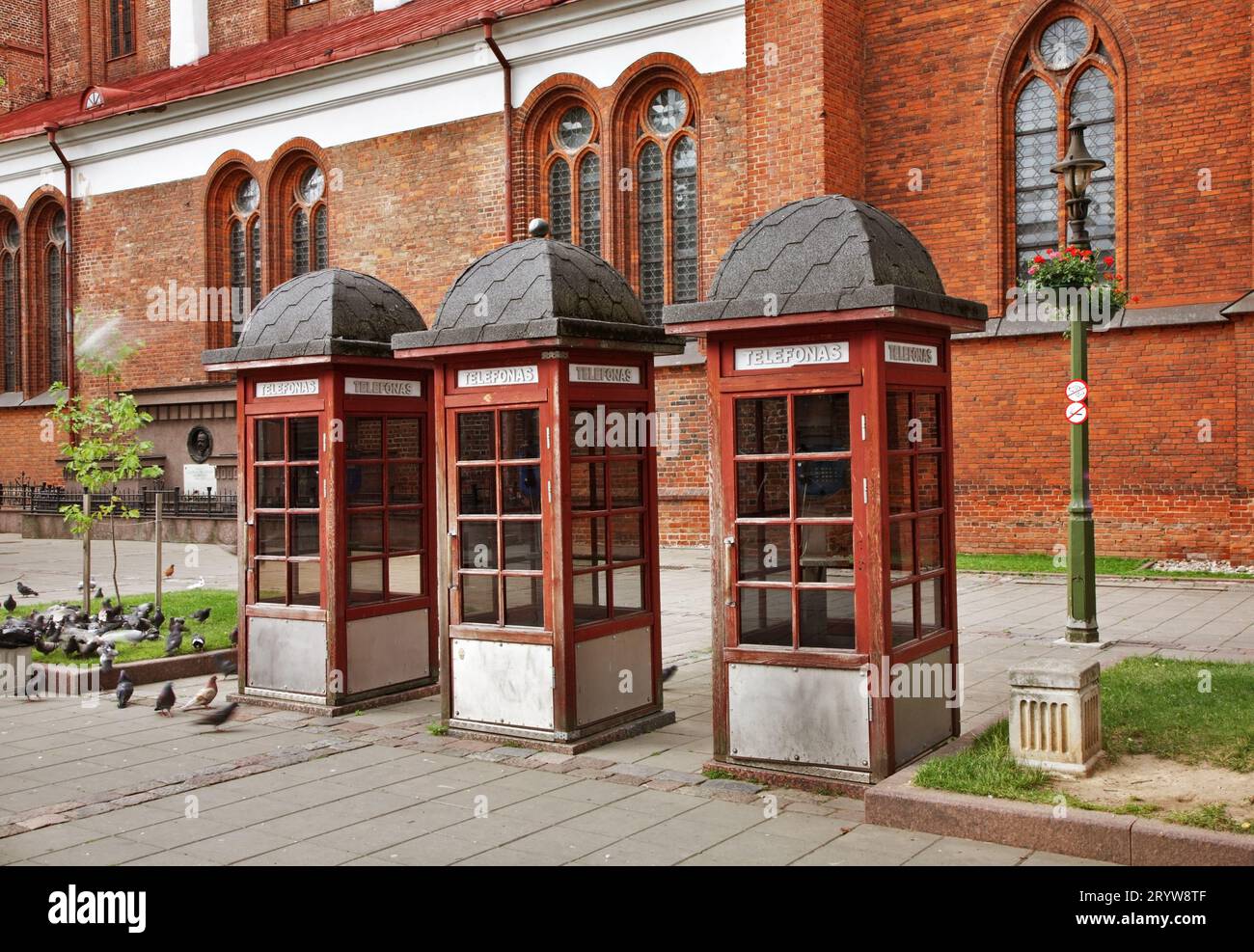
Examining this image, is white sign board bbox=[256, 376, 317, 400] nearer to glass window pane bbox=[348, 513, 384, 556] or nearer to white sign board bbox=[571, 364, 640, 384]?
glass window pane bbox=[348, 513, 384, 556]

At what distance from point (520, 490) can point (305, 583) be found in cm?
225

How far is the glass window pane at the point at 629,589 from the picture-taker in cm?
785

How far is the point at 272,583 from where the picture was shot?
29.6 ft

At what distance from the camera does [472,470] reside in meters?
7.77

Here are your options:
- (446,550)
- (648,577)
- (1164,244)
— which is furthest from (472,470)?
(1164,244)

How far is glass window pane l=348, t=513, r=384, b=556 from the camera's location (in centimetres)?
882

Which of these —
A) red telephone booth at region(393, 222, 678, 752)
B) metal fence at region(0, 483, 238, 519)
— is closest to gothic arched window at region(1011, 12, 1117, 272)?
red telephone booth at region(393, 222, 678, 752)

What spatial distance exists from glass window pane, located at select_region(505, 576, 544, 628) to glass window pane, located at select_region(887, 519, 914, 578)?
2.25 m

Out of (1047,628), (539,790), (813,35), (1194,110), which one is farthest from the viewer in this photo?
(813,35)

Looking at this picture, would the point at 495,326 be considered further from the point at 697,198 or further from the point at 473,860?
the point at 697,198

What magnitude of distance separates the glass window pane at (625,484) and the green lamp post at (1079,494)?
178 inches

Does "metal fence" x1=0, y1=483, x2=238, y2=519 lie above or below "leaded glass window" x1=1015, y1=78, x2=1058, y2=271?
below

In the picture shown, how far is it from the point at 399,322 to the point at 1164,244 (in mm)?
11492

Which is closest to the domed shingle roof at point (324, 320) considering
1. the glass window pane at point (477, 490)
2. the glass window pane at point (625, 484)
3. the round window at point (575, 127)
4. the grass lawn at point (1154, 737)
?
the glass window pane at point (477, 490)
